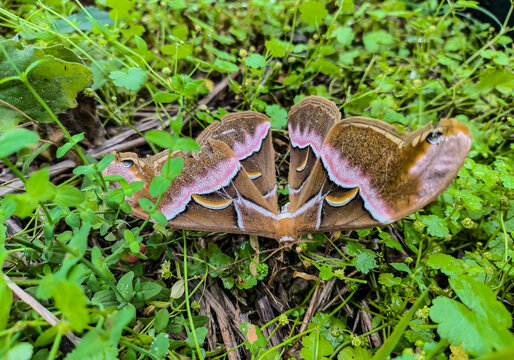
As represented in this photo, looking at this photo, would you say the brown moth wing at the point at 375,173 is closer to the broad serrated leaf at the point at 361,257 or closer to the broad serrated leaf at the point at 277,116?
the broad serrated leaf at the point at 361,257

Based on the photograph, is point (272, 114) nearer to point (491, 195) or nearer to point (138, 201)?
point (138, 201)

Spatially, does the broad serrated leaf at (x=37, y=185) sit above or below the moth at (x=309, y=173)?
above

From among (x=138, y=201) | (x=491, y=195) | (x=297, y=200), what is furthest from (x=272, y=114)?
(x=491, y=195)

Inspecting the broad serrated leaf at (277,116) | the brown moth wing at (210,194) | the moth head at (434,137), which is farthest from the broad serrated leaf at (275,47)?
the moth head at (434,137)

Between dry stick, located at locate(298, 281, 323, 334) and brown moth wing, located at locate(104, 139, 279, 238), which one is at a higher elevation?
brown moth wing, located at locate(104, 139, 279, 238)

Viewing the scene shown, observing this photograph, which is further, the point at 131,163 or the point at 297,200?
the point at 297,200

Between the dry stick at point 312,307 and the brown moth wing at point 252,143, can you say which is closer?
the dry stick at point 312,307

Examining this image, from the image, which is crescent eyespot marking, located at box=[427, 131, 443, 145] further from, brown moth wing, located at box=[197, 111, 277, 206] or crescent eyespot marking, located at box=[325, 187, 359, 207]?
brown moth wing, located at box=[197, 111, 277, 206]

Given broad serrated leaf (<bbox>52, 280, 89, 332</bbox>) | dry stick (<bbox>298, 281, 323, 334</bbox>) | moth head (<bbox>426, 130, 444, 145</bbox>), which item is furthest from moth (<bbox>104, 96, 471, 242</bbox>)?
broad serrated leaf (<bbox>52, 280, 89, 332</bbox>)
